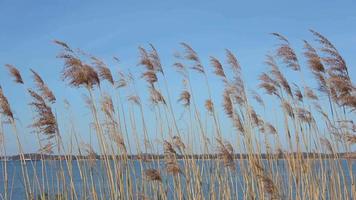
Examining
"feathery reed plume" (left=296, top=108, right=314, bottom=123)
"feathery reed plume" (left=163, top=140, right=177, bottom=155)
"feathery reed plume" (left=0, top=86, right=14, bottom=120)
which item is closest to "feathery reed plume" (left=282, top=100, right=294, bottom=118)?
"feathery reed plume" (left=296, top=108, right=314, bottom=123)

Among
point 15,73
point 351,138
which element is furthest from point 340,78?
point 15,73

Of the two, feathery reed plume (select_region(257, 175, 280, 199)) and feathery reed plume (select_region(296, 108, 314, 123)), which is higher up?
feathery reed plume (select_region(296, 108, 314, 123))

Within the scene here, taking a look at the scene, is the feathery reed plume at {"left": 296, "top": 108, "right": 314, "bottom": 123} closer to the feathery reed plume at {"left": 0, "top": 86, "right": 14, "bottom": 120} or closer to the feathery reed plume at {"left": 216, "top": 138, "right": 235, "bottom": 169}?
the feathery reed plume at {"left": 216, "top": 138, "right": 235, "bottom": 169}

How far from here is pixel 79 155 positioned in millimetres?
4703

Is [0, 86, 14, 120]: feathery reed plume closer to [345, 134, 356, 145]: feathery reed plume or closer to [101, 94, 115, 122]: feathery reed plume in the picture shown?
[101, 94, 115, 122]: feathery reed plume

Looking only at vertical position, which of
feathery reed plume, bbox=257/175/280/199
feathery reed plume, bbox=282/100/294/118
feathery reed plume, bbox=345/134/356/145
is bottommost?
feathery reed plume, bbox=257/175/280/199

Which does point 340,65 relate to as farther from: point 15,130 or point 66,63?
point 15,130

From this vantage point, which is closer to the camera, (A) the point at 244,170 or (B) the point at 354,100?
(B) the point at 354,100

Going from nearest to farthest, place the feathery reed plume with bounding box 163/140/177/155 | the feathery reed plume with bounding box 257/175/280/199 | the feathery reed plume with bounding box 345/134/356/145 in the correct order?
1. the feathery reed plume with bounding box 257/175/280/199
2. the feathery reed plume with bounding box 345/134/356/145
3. the feathery reed plume with bounding box 163/140/177/155

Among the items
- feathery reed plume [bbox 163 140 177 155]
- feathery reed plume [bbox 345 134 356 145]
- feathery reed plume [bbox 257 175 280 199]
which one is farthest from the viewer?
feathery reed plume [bbox 163 140 177 155]

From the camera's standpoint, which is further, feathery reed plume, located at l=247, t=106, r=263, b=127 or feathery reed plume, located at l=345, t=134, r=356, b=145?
feathery reed plume, located at l=247, t=106, r=263, b=127

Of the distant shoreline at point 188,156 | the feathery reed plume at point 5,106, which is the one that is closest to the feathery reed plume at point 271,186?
the distant shoreline at point 188,156

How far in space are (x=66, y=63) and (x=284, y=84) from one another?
7.40ft

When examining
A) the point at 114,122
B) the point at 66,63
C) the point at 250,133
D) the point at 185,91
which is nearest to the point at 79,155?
the point at 114,122
